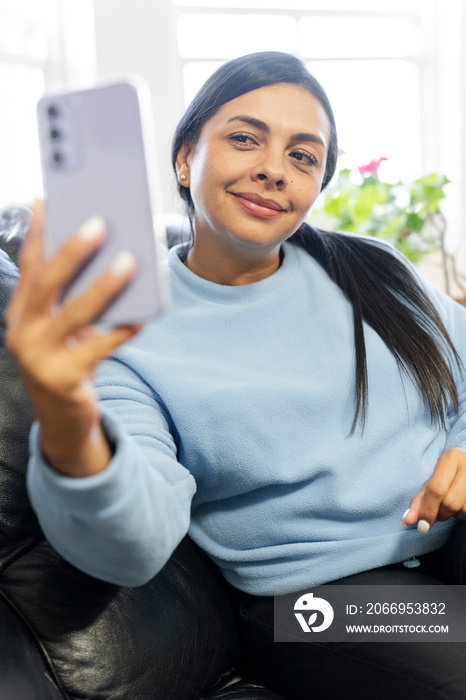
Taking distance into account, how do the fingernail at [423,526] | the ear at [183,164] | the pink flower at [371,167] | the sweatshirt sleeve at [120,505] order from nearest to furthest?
the sweatshirt sleeve at [120,505], the fingernail at [423,526], the ear at [183,164], the pink flower at [371,167]

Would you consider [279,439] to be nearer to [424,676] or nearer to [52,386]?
[424,676]

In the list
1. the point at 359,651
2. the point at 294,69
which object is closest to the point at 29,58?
the point at 294,69

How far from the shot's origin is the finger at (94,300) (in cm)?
44

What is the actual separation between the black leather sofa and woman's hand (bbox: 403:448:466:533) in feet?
1.06

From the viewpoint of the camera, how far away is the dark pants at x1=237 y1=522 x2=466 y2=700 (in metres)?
0.83

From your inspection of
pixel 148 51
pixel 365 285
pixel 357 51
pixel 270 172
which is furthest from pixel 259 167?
pixel 357 51

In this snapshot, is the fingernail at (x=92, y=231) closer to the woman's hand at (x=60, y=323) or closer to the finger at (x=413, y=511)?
the woman's hand at (x=60, y=323)

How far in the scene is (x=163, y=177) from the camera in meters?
2.52

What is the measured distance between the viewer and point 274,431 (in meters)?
0.95

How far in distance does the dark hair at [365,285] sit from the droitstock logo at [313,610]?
0.26 metres

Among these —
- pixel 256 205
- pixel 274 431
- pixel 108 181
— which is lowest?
pixel 274 431

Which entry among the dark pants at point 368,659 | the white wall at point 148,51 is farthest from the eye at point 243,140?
the white wall at point 148,51

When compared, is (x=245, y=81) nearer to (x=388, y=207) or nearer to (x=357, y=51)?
(x=388, y=207)

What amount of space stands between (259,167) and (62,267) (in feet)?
1.99
